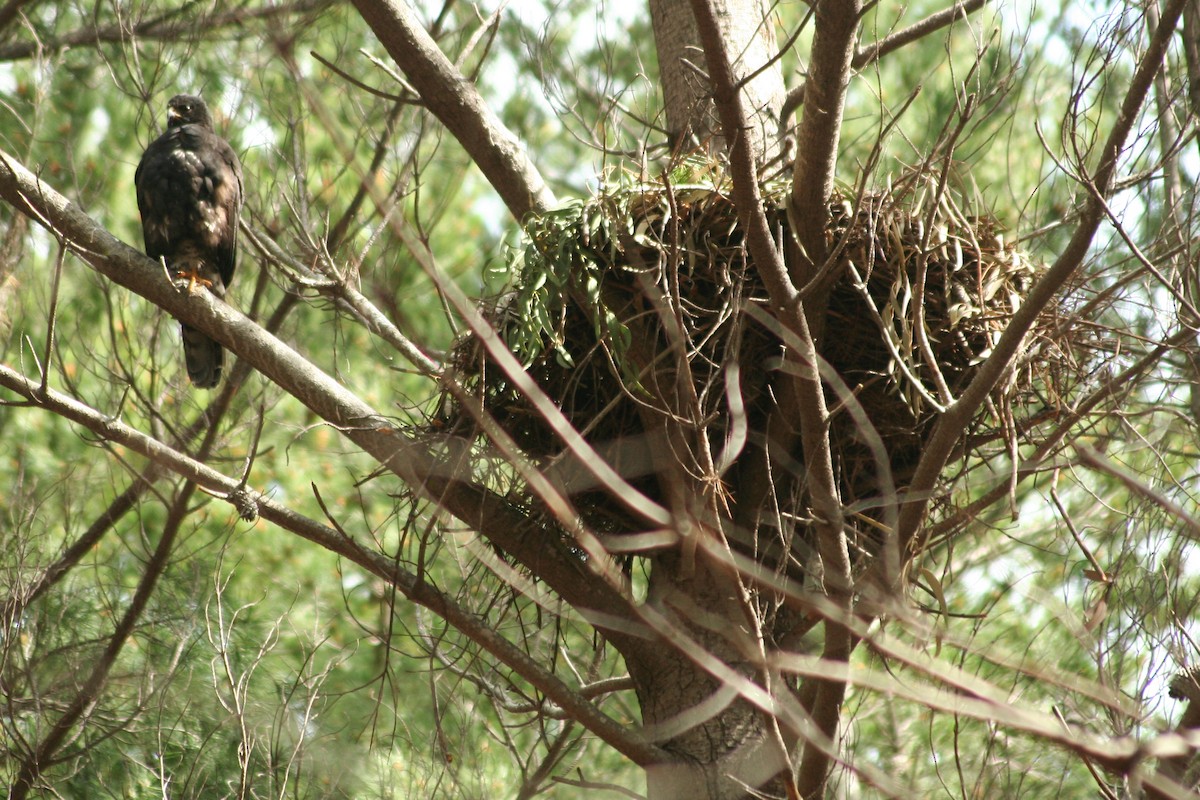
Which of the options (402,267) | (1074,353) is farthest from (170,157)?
(1074,353)

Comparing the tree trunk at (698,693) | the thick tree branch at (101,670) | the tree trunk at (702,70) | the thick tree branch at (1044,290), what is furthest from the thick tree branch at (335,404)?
the thick tree branch at (101,670)

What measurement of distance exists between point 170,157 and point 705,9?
308 cm

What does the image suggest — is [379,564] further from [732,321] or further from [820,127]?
[820,127]

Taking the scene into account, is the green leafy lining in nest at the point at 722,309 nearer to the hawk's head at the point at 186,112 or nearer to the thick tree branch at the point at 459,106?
the thick tree branch at the point at 459,106

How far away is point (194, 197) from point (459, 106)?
1899mm

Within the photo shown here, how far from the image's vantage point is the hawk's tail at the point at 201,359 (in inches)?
168

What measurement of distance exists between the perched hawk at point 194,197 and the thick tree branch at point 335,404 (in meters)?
1.61

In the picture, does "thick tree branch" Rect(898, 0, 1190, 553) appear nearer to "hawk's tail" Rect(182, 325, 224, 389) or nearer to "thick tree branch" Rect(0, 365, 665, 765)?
"thick tree branch" Rect(0, 365, 665, 765)

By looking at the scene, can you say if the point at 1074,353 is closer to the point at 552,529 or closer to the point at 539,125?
the point at 552,529

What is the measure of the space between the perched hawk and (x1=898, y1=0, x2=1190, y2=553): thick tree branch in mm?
2930

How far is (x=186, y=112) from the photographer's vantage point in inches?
175

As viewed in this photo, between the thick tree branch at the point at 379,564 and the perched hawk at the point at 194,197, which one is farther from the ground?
the perched hawk at the point at 194,197

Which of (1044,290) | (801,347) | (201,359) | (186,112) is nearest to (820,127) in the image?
(801,347)

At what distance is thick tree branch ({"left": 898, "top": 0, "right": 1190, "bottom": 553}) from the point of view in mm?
1773
